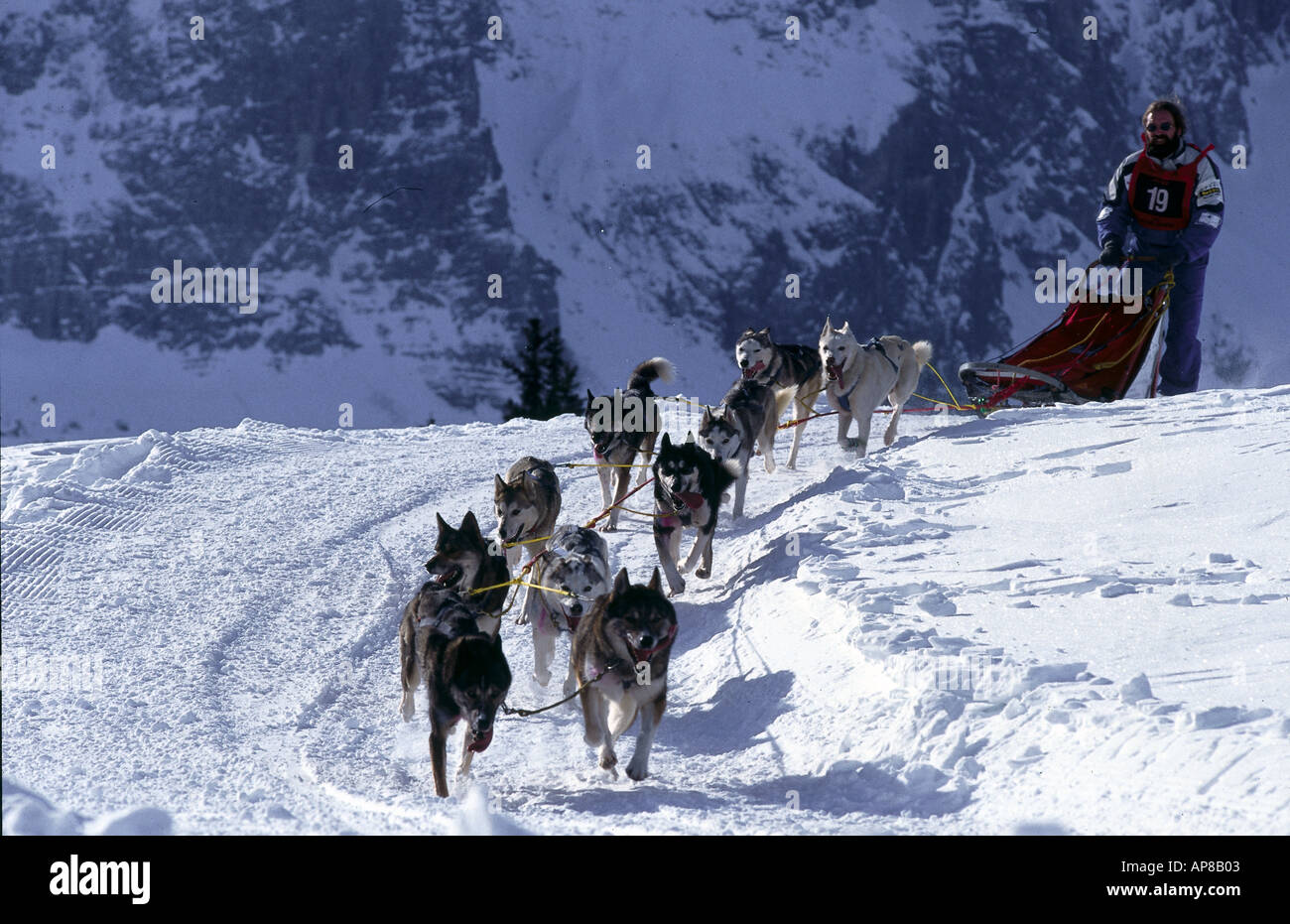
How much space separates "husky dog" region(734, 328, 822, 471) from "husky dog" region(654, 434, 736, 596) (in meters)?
1.92

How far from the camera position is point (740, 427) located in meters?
8.73

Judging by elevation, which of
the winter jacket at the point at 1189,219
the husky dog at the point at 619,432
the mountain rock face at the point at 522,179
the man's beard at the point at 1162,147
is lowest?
the husky dog at the point at 619,432

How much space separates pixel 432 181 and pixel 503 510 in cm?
10065

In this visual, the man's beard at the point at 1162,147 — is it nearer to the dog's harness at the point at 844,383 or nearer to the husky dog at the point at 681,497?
the dog's harness at the point at 844,383

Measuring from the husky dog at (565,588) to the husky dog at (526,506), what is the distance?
76cm

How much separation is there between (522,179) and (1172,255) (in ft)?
319

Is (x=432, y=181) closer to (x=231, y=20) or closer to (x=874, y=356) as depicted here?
(x=231, y=20)

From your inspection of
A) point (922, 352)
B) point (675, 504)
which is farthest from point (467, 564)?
point (922, 352)

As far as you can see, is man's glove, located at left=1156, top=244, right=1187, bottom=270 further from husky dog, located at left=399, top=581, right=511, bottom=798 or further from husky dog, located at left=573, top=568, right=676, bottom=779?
husky dog, located at left=399, top=581, right=511, bottom=798

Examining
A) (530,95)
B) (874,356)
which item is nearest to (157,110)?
(530,95)

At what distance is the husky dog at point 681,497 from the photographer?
7.69 meters

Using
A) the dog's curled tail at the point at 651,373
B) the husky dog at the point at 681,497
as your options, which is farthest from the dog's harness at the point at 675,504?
the dog's curled tail at the point at 651,373

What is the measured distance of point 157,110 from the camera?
357ft

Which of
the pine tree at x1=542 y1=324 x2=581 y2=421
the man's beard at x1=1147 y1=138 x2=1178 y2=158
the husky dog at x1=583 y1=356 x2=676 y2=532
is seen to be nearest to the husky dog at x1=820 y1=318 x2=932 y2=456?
the husky dog at x1=583 y1=356 x2=676 y2=532
